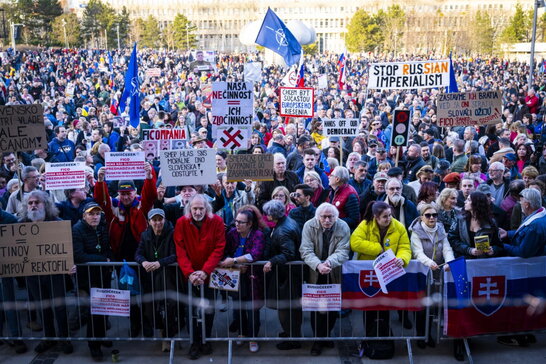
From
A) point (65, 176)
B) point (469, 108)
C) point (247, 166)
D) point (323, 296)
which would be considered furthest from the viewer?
point (469, 108)

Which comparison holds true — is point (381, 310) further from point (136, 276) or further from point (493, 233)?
point (136, 276)

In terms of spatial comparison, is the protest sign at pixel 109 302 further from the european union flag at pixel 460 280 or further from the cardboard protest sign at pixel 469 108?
the cardboard protest sign at pixel 469 108

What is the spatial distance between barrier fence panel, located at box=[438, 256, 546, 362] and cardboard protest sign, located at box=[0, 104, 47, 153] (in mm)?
4777

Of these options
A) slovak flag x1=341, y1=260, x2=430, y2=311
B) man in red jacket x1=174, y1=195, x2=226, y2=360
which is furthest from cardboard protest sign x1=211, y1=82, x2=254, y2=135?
slovak flag x1=341, y1=260, x2=430, y2=311

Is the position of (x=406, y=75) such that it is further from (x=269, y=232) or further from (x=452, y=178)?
(x=269, y=232)

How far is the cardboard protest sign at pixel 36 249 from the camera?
19.4 ft

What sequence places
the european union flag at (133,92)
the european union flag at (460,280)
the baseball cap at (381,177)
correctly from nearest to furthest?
the european union flag at (460,280), the baseball cap at (381,177), the european union flag at (133,92)

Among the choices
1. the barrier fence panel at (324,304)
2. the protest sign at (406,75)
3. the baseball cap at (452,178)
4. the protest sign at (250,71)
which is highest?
the protest sign at (250,71)

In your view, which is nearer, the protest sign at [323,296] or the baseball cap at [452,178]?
the protest sign at [323,296]

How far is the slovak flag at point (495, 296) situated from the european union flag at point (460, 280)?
0.07 feet

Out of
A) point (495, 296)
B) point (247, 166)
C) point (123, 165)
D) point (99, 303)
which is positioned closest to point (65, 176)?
point (123, 165)

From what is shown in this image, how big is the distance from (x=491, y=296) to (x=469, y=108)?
530 centimetres

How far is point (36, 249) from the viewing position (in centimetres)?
595

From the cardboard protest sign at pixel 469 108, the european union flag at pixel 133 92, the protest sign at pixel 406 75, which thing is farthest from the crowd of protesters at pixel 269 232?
the protest sign at pixel 406 75
